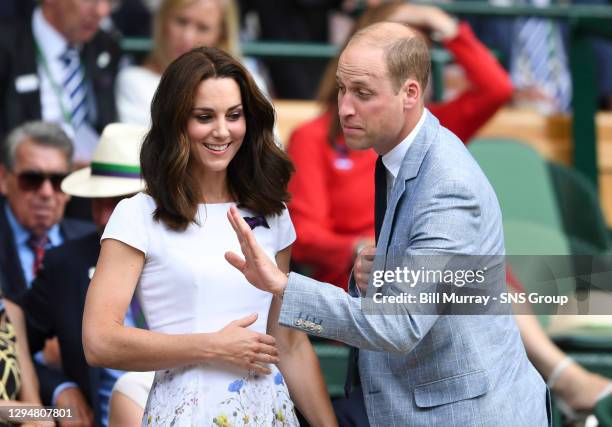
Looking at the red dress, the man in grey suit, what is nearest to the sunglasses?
the red dress

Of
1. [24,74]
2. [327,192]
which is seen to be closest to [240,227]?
[327,192]

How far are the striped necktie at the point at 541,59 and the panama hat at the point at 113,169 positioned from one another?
3.74 m

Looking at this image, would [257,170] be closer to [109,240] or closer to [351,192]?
[109,240]

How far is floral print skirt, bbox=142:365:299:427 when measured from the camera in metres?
3.08

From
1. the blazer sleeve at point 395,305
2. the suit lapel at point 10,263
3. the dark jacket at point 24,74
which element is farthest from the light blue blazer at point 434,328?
the dark jacket at point 24,74

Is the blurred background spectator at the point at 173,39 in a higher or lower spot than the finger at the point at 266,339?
higher

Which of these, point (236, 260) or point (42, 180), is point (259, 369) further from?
point (42, 180)

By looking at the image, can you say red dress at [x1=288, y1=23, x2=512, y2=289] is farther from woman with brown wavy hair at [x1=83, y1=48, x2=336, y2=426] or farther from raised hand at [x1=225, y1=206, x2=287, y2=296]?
raised hand at [x1=225, y1=206, x2=287, y2=296]

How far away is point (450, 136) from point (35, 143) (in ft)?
7.76

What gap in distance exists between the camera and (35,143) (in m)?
4.93

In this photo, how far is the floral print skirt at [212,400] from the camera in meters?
3.08

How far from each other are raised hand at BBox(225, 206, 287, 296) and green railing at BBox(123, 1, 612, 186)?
3686 mm

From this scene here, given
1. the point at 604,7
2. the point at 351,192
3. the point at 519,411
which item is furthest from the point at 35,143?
the point at 604,7

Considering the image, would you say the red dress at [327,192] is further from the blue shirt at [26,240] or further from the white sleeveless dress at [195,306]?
the white sleeveless dress at [195,306]
